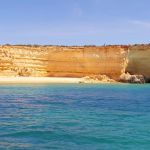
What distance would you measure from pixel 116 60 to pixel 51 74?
33.5 ft

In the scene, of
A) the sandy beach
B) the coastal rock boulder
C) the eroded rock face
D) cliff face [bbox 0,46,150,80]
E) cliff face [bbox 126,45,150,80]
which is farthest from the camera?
the eroded rock face

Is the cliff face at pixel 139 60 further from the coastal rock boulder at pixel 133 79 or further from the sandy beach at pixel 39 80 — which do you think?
the sandy beach at pixel 39 80

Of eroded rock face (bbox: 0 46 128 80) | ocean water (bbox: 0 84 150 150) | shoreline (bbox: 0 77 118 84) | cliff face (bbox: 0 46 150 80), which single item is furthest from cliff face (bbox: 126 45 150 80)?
ocean water (bbox: 0 84 150 150)

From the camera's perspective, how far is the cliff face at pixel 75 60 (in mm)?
60812

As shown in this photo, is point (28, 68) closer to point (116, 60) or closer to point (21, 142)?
point (116, 60)

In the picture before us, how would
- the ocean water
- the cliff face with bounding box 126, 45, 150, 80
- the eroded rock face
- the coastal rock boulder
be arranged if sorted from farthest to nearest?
the eroded rock face, the cliff face with bounding box 126, 45, 150, 80, the coastal rock boulder, the ocean water

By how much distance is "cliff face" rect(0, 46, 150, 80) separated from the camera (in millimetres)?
60812

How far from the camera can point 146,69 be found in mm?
60812

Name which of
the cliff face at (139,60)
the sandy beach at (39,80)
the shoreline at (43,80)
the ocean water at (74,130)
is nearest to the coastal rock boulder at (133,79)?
the cliff face at (139,60)

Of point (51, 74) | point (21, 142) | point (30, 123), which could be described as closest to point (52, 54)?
point (51, 74)

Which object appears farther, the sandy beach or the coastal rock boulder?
the coastal rock boulder

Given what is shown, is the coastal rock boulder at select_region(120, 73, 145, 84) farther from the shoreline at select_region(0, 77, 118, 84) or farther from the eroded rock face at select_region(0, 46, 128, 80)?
the shoreline at select_region(0, 77, 118, 84)

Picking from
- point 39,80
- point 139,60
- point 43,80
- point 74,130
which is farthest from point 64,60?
point 74,130

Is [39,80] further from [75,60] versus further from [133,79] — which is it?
[133,79]
